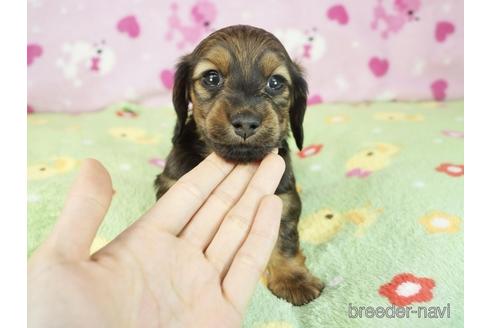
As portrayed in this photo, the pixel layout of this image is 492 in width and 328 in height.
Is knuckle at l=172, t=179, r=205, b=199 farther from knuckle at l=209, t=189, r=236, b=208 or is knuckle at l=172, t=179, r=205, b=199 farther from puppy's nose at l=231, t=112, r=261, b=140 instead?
puppy's nose at l=231, t=112, r=261, b=140

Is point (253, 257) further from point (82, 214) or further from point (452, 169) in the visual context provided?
point (452, 169)

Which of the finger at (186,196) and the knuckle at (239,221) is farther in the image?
the knuckle at (239,221)

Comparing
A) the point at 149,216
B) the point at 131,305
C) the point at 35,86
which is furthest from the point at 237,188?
the point at 35,86

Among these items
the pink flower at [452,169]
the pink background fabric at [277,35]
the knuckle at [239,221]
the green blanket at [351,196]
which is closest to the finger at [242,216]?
the knuckle at [239,221]

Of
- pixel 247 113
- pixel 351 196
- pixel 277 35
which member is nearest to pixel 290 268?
pixel 351 196

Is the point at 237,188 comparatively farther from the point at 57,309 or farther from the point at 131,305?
the point at 57,309

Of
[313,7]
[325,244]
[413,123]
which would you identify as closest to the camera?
[325,244]

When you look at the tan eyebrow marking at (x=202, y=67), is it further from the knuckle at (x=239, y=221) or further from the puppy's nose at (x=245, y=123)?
the knuckle at (x=239, y=221)
